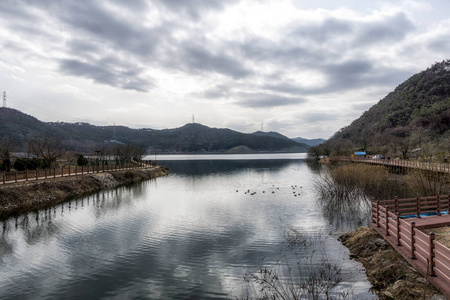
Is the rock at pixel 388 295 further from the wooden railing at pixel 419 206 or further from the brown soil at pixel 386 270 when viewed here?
the wooden railing at pixel 419 206

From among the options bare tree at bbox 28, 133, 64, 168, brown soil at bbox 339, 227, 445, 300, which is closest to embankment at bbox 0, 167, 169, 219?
bare tree at bbox 28, 133, 64, 168

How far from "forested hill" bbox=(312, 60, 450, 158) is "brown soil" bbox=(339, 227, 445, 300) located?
56.5 meters

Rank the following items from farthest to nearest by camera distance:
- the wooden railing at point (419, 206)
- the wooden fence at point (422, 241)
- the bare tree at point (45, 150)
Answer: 1. the bare tree at point (45, 150)
2. the wooden railing at point (419, 206)
3. the wooden fence at point (422, 241)

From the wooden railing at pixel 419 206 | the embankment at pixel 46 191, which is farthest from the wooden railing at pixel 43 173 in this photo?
the wooden railing at pixel 419 206

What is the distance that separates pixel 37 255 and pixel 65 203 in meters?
17.2

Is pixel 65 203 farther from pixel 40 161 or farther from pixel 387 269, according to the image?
pixel 387 269

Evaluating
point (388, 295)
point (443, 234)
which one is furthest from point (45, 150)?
point (443, 234)

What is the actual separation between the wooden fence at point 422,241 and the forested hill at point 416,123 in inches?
2091

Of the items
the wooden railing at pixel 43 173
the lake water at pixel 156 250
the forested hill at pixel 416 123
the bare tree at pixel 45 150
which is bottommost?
the lake water at pixel 156 250

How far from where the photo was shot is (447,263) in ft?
31.0

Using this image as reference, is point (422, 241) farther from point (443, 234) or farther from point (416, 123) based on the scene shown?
point (416, 123)

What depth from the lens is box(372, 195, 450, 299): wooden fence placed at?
9.31 metres

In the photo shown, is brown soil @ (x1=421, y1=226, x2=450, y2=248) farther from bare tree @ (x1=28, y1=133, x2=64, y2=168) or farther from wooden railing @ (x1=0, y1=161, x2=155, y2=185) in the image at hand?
bare tree @ (x1=28, y1=133, x2=64, y2=168)

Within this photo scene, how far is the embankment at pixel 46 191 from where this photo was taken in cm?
2747
